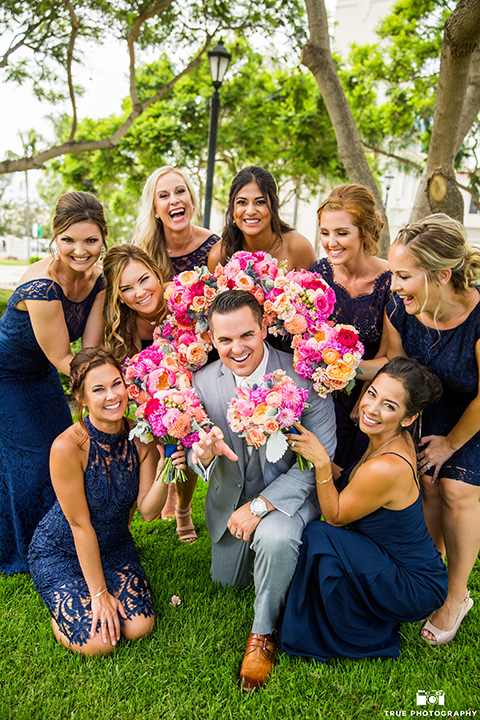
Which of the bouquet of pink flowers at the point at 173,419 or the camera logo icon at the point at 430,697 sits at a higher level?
the bouquet of pink flowers at the point at 173,419

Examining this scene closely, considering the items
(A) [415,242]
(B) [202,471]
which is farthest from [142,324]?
(A) [415,242]

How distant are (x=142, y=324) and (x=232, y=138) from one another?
12292 millimetres

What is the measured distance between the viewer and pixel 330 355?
3268mm

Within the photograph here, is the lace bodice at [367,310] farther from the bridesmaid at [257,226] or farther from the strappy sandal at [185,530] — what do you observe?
the strappy sandal at [185,530]

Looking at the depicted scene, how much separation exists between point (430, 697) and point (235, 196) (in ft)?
11.5

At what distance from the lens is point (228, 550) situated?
3.66 meters

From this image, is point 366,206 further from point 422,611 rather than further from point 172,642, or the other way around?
point 172,642

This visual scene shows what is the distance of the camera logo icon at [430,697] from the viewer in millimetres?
2848

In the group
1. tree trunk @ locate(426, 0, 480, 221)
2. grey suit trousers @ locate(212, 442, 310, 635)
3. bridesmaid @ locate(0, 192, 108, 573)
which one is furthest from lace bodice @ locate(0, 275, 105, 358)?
tree trunk @ locate(426, 0, 480, 221)

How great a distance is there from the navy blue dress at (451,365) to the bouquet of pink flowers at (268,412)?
0.87m

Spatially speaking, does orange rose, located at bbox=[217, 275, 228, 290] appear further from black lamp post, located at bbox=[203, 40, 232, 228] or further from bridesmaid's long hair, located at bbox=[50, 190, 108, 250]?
black lamp post, located at bbox=[203, 40, 232, 228]

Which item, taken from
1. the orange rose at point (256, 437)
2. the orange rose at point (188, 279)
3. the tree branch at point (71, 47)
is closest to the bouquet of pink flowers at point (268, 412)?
the orange rose at point (256, 437)

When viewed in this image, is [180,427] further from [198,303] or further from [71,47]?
[71,47]

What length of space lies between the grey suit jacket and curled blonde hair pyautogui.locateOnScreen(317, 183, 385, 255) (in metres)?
1.05
